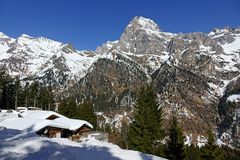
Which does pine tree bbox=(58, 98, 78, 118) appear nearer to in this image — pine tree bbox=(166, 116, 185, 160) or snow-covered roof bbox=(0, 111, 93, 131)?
snow-covered roof bbox=(0, 111, 93, 131)

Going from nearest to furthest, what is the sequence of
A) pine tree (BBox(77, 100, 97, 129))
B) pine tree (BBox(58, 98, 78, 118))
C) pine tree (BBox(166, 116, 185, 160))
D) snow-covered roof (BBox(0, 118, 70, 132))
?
pine tree (BBox(166, 116, 185, 160)), snow-covered roof (BBox(0, 118, 70, 132)), pine tree (BBox(58, 98, 78, 118)), pine tree (BBox(77, 100, 97, 129))

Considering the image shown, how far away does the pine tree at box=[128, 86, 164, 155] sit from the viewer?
66750 mm

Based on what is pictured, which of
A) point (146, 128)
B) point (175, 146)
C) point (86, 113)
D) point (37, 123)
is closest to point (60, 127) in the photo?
point (37, 123)

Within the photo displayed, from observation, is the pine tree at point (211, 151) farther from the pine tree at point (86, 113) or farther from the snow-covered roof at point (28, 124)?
the pine tree at point (86, 113)

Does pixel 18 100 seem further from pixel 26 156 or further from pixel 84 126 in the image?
pixel 26 156

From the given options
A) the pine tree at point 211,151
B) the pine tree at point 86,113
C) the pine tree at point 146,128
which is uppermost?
the pine tree at point 86,113

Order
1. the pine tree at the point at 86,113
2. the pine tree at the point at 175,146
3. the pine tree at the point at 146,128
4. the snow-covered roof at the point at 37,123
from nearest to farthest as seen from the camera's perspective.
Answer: the pine tree at the point at 175,146
the pine tree at the point at 146,128
the snow-covered roof at the point at 37,123
the pine tree at the point at 86,113

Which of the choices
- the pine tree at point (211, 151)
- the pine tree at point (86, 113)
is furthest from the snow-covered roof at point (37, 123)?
the pine tree at point (86, 113)

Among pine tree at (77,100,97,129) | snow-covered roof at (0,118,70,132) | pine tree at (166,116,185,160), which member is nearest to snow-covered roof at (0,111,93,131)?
snow-covered roof at (0,118,70,132)

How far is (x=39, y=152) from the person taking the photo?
2223 centimetres

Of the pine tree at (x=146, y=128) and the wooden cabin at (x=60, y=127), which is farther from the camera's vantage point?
the wooden cabin at (x=60, y=127)

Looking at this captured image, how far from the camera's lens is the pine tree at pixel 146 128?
6675 cm

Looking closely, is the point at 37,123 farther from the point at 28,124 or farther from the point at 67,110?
the point at 67,110

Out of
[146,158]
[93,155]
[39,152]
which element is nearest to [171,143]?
[146,158]
